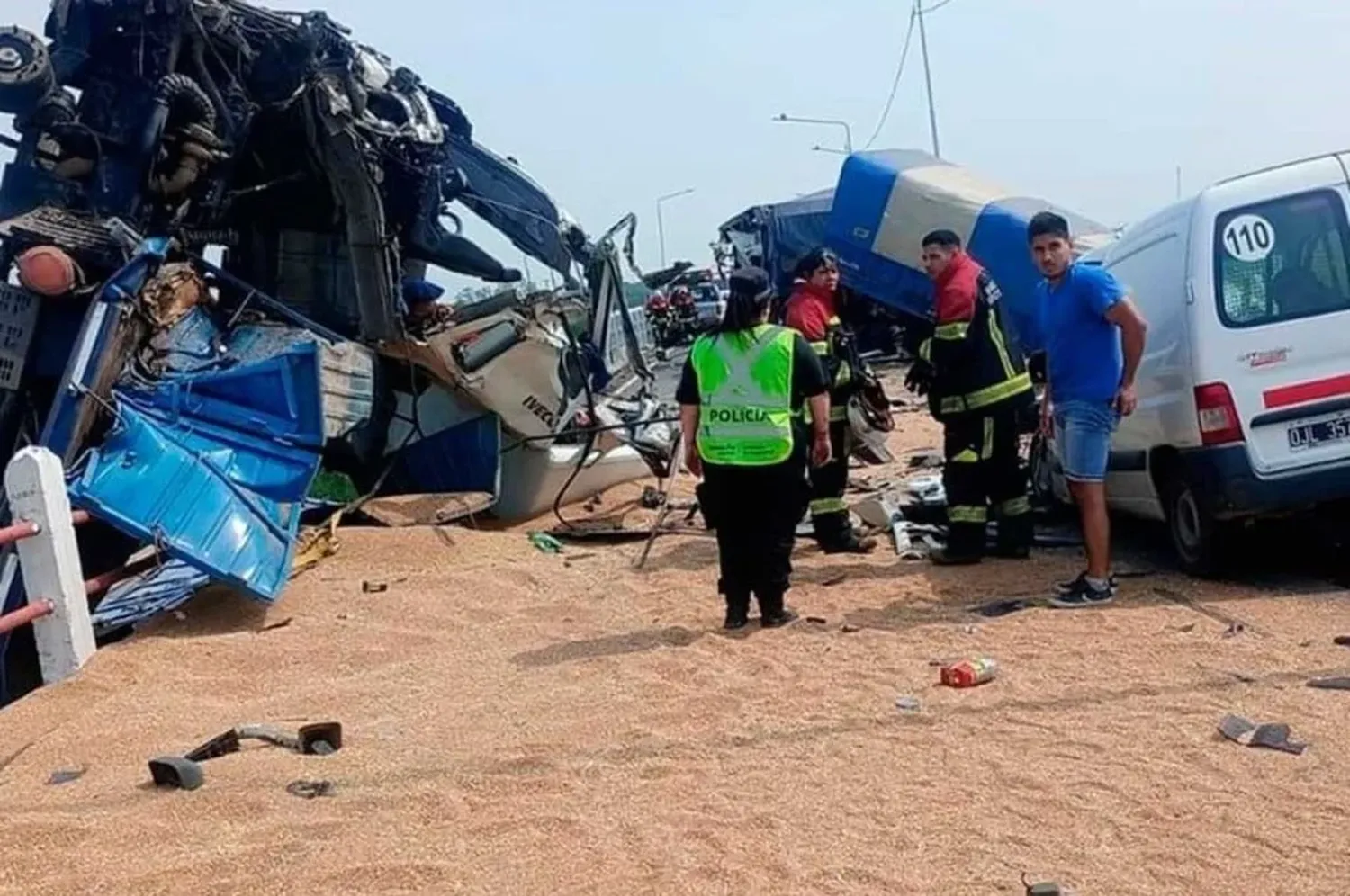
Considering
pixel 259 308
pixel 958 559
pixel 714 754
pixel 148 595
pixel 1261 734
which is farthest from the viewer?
pixel 259 308

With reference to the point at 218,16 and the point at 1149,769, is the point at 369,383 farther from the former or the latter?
the point at 1149,769

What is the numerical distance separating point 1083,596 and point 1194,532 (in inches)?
30.3

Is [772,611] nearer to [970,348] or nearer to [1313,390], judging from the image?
[970,348]

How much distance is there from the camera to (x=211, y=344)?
334 inches

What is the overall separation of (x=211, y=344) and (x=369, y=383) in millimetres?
1274

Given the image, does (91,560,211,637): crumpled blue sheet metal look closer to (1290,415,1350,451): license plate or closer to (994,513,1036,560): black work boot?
(994,513,1036,560): black work boot

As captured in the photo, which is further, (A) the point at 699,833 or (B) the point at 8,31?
(B) the point at 8,31

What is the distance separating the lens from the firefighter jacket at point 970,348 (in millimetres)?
7070

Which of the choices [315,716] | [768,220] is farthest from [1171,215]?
[768,220]

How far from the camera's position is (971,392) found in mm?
7141

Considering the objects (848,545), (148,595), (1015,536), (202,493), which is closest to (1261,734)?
(1015,536)

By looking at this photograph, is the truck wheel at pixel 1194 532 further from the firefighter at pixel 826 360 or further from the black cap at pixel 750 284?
the black cap at pixel 750 284

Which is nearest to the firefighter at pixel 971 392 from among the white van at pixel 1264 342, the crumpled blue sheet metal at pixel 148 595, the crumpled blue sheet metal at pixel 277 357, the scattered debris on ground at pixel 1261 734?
the white van at pixel 1264 342

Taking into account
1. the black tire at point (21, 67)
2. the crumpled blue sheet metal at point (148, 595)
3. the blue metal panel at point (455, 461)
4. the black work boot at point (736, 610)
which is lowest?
the black work boot at point (736, 610)
